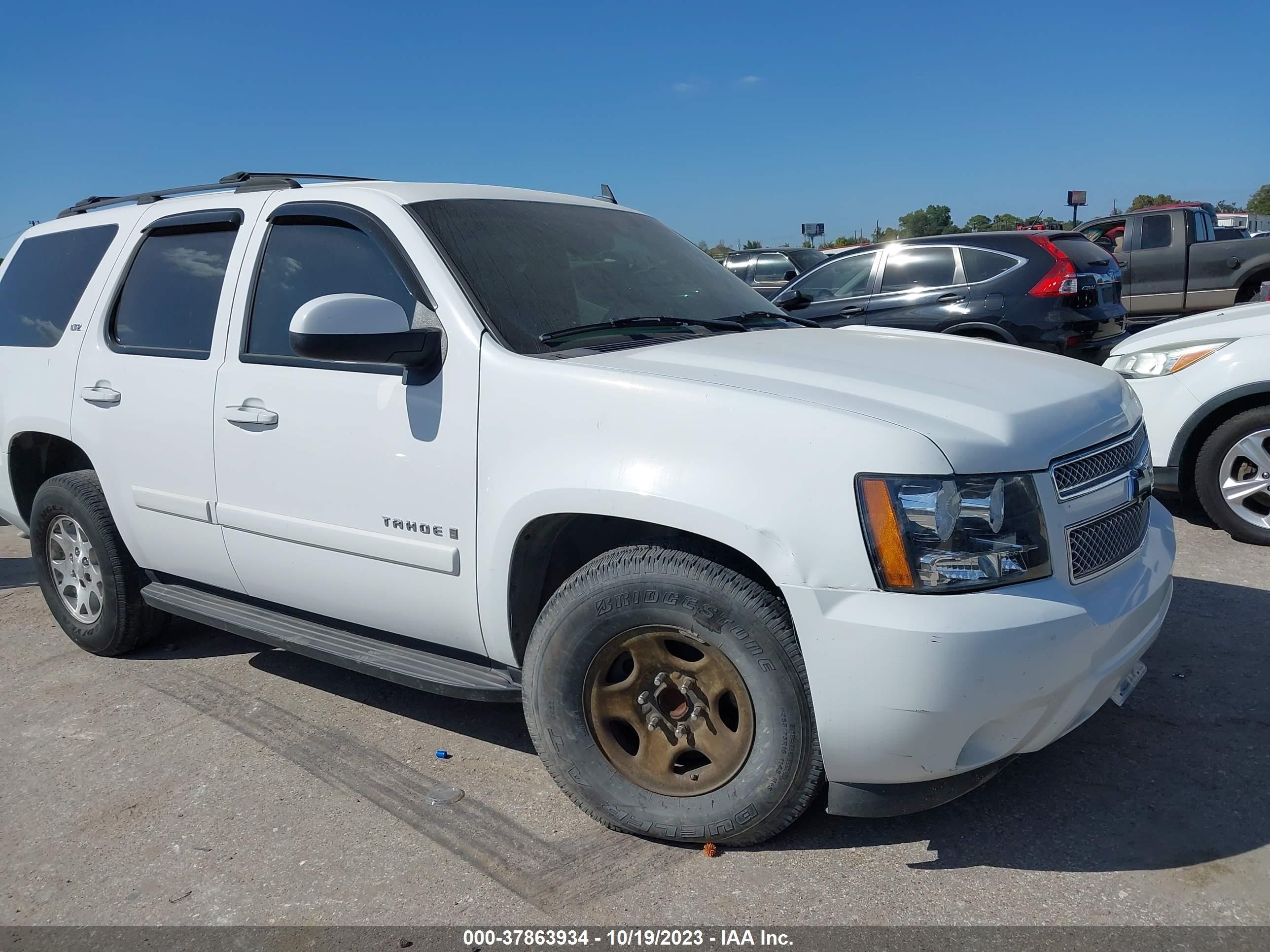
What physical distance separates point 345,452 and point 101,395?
1507 millimetres

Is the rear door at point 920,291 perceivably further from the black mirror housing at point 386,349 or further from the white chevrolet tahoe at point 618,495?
the black mirror housing at point 386,349

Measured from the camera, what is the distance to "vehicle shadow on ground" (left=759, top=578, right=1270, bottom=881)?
8.88 feet

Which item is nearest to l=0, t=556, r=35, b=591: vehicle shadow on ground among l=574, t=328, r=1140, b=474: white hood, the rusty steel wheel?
the rusty steel wheel

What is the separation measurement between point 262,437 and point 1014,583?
2434mm

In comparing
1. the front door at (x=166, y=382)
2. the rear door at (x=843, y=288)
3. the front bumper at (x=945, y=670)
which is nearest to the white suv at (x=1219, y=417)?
the front bumper at (x=945, y=670)

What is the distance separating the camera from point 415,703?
12.8 feet

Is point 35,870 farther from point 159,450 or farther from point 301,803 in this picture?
point 159,450

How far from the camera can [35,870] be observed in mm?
2885

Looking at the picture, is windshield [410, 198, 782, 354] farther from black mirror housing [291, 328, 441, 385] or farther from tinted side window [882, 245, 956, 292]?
tinted side window [882, 245, 956, 292]

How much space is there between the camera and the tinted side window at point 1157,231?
13562 millimetres

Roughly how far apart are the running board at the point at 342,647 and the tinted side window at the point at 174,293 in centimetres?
95

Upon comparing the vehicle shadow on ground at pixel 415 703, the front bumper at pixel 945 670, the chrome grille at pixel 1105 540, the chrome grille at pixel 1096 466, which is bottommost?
the vehicle shadow on ground at pixel 415 703

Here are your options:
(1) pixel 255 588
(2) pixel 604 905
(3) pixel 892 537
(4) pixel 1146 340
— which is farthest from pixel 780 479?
(4) pixel 1146 340

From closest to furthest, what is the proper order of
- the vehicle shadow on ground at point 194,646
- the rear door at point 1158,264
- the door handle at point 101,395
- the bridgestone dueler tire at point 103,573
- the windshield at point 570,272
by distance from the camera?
the windshield at point 570,272
the door handle at point 101,395
the bridgestone dueler tire at point 103,573
the vehicle shadow on ground at point 194,646
the rear door at point 1158,264
